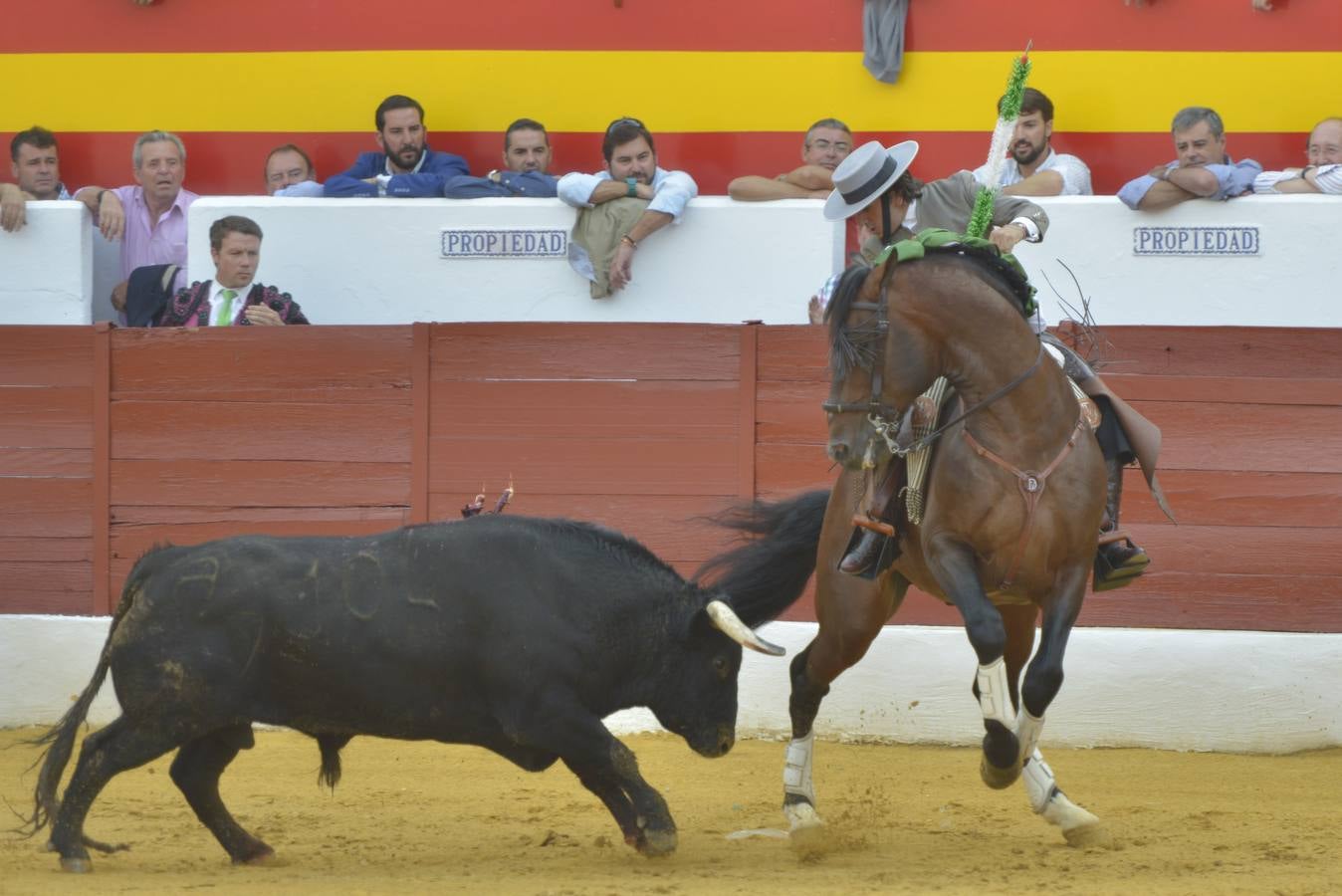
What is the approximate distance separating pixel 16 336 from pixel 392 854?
167 inches

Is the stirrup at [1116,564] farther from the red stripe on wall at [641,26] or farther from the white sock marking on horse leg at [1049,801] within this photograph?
the red stripe on wall at [641,26]

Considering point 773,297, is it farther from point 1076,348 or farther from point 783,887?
point 783,887

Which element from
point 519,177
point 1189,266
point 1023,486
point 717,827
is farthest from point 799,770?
point 519,177

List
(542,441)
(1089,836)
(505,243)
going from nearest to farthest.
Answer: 1. (1089,836)
2. (542,441)
3. (505,243)

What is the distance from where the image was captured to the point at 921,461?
6105mm

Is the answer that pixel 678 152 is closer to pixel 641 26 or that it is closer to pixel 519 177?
pixel 641 26

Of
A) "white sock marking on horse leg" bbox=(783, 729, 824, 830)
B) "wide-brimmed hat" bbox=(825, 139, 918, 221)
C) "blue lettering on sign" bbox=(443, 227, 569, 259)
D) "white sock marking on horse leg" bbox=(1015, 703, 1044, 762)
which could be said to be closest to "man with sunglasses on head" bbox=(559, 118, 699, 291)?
"blue lettering on sign" bbox=(443, 227, 569, 259)

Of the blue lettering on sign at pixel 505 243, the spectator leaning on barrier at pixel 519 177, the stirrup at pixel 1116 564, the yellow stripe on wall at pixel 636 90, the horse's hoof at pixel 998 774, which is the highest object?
the yellow stripe on wall at pixel 636 90

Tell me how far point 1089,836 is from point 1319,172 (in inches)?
172

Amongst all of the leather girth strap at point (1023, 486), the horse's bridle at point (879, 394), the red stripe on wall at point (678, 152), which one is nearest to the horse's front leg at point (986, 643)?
the leather girth strap at point (1023, 486)

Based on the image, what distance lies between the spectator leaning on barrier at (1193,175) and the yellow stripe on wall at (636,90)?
0.92 m

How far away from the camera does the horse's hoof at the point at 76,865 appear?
5789 millimetres

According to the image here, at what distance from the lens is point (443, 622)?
19.7 feet

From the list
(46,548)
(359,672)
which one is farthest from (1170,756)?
(46,548)
